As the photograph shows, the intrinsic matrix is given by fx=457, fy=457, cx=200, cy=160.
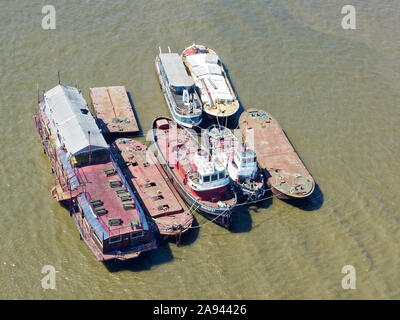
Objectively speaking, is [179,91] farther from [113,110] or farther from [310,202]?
[310,202]

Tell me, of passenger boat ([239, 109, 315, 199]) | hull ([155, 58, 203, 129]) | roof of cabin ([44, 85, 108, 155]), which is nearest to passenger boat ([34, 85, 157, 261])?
roof of cabin ([44, 85, 108, 155])

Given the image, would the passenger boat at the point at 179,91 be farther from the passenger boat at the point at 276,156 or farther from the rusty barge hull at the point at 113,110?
the passenger boat at the point at 276,156

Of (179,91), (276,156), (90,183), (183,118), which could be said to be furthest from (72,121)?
(276,156)

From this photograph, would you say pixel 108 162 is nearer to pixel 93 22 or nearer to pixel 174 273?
pixel 174 273

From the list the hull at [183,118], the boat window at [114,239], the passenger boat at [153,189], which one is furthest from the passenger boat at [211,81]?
the boat window at [114,239]

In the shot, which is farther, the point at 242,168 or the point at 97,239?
the point at 242,168
